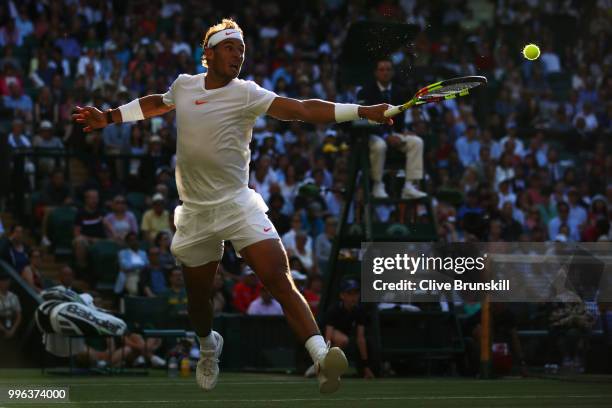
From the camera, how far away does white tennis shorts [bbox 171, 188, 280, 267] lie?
29.3 feet

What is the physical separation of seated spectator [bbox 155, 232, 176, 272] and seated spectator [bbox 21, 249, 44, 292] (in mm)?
1625

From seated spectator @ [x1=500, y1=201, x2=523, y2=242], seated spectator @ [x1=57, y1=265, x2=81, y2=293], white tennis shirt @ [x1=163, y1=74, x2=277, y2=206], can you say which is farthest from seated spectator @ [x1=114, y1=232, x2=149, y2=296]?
white tennis shirt @ [x1=163, y1=74, x2=277, y2=206]

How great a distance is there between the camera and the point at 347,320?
15.7m

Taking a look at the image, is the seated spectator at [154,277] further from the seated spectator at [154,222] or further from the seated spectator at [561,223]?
the seated spectator at [561,223]

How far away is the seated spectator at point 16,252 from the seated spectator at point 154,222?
189 cm

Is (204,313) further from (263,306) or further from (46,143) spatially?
(46,143)

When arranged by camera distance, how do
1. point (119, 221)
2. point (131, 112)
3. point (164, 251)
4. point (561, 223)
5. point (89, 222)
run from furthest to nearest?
point (561, 223), point (119, 221), point (89, 222), point (164, 251), point (131, 112)

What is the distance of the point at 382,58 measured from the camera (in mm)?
15938

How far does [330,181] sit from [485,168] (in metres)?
3.13

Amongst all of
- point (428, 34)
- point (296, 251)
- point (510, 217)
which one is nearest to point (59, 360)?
point (296, 251)

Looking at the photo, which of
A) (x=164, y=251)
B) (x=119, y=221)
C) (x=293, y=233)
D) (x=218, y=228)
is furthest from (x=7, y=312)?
(x=218, y=228)

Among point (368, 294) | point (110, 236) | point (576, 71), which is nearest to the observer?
point (368, 294)

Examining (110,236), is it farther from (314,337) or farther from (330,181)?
(314,337)

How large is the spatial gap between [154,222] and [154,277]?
3.89 feet
